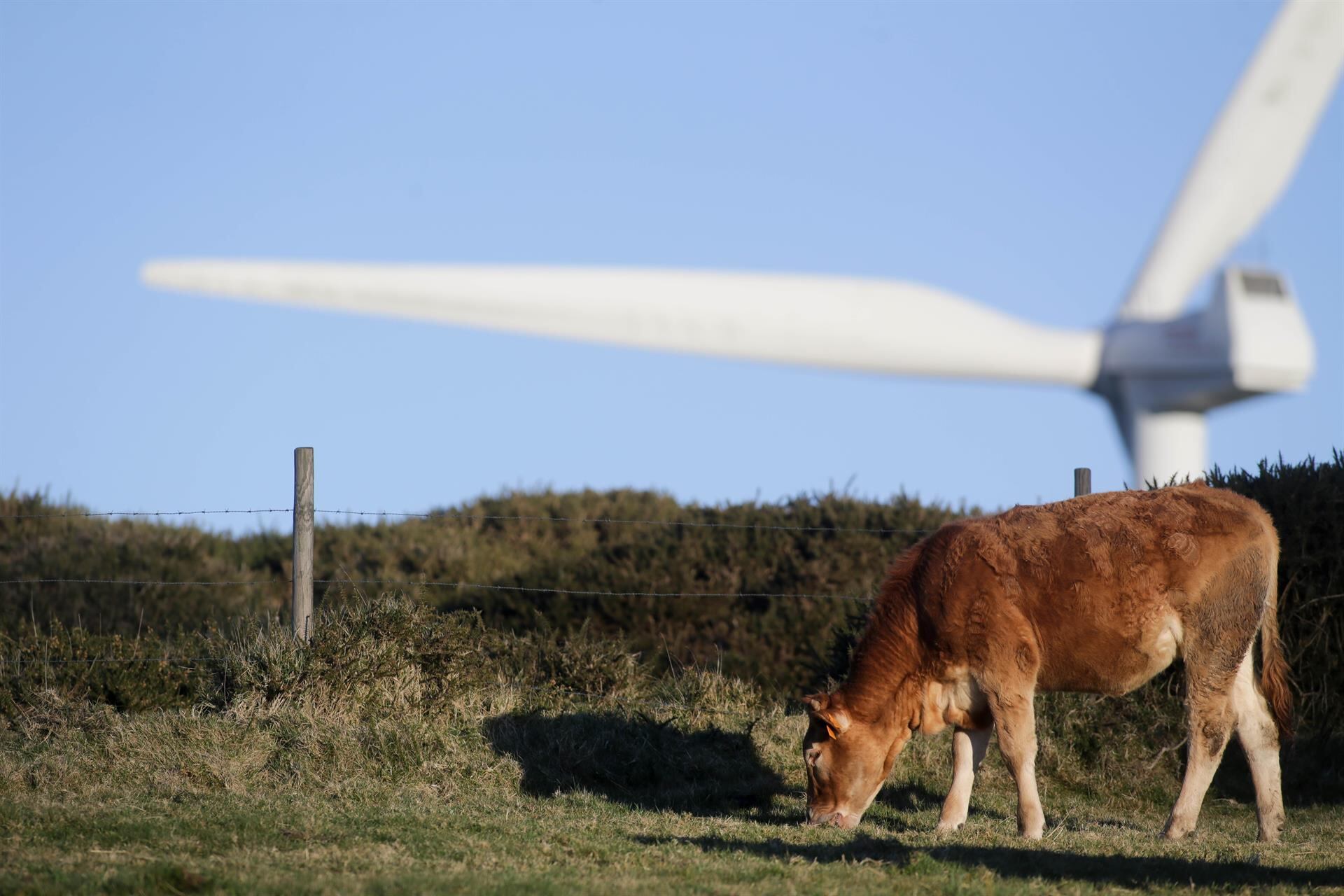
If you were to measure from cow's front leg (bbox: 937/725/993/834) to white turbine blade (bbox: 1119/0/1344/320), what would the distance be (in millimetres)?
5885

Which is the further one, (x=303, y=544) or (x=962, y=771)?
(x=303, y=544)

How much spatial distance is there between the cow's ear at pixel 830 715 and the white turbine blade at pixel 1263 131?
20.7 ft

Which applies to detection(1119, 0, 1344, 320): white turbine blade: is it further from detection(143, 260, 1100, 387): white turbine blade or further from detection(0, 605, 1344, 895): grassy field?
detection(0, 605, 1344, 895): grassy field

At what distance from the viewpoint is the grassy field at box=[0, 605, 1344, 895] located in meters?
6.01

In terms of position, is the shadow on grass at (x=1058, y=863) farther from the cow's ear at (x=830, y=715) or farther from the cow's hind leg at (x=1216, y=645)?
the cow's hind leg at (x=1216, y=645)

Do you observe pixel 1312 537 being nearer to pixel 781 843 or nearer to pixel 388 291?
pixel 781 843

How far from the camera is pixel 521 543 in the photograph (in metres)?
24.2

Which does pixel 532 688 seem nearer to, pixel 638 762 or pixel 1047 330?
pixel 638 762

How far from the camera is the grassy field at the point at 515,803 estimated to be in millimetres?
6012

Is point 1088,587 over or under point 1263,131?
under

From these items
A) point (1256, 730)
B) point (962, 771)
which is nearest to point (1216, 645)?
point (1256, 730)

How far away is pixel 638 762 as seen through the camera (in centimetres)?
918

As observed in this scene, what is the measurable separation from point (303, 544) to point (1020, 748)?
5.10 meters

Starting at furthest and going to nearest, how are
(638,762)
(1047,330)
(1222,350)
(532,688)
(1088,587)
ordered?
(1047,330)
(1222,350)
(532,688)
(638,762)
(1088,587)
